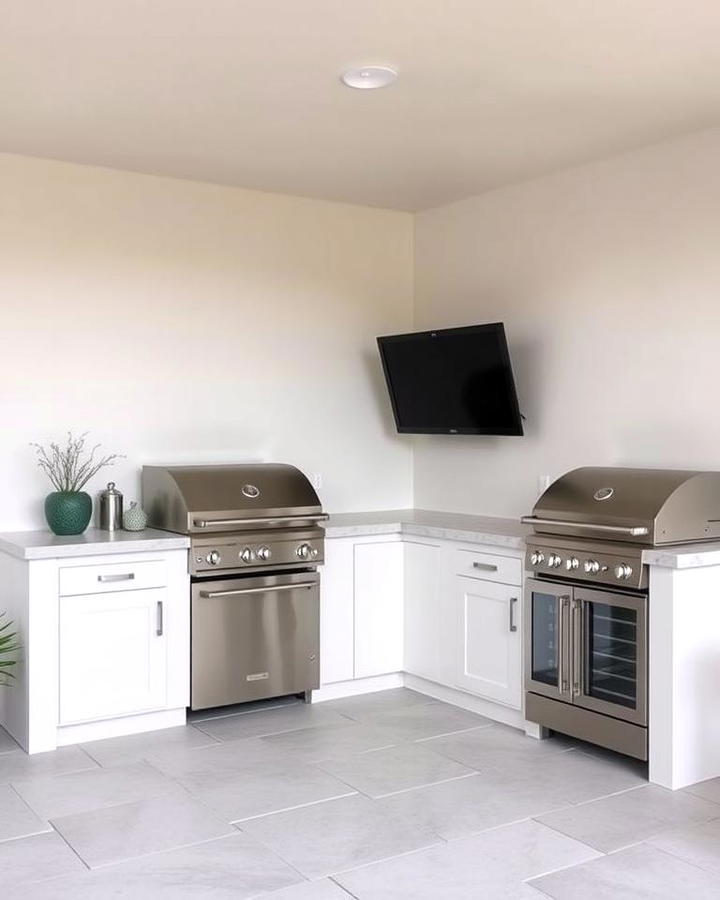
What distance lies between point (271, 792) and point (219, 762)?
0.39 metres

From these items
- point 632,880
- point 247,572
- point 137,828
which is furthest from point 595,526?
point 137,828

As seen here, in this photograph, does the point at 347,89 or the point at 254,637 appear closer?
the point at 347,89

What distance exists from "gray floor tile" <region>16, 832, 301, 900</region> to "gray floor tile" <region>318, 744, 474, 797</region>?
65 cm

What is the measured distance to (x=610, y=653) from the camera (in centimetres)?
380

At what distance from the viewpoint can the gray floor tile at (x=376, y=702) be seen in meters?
4.50

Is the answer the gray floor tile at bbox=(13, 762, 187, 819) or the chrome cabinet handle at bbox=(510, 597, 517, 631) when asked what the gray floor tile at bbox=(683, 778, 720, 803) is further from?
the gray floor tile at bbox=(13, 762, 187, 819)

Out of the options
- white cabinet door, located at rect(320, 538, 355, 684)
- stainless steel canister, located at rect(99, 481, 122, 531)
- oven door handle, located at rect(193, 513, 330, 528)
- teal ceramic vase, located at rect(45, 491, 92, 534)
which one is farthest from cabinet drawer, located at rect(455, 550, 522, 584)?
teal ceramic vase, located at rect(45, 491, 92, 534)

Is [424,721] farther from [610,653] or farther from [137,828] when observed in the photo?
[137,828]

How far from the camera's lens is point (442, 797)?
344cm

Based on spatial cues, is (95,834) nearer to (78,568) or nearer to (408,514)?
(78,568)

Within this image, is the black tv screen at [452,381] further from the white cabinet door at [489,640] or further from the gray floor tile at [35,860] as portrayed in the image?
the gray floor tile at [35,860]

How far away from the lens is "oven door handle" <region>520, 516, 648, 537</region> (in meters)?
3.60

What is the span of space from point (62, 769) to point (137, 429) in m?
1.64

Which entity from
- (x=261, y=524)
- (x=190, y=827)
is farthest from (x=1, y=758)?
(x=261, y=524)
